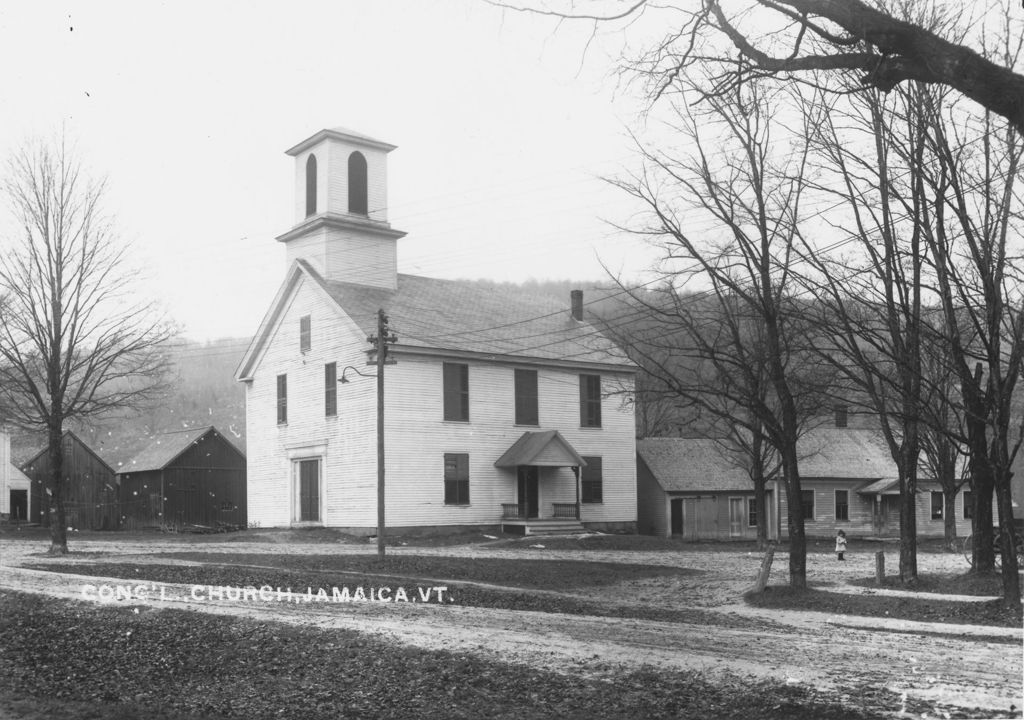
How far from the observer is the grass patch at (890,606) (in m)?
15.5

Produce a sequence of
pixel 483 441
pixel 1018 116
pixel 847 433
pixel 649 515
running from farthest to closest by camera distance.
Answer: pixel 847 433 < pixel 649 515 < pixel 483 441 < pixel 1018 116

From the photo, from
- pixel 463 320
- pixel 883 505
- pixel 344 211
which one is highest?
pixel 344 211

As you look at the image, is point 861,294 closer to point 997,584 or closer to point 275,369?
point 997,584

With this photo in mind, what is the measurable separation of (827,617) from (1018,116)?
10815 millimetres

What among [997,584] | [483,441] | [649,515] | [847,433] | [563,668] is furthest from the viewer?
[847,433]

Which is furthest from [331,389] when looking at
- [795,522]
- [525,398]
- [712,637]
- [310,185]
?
[712,637]

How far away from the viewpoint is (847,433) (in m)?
54.3

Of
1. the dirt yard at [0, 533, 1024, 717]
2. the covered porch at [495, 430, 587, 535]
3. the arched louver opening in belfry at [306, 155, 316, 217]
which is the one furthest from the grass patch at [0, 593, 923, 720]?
the arched louver opening in belfry at [306, 155, 316, 217]

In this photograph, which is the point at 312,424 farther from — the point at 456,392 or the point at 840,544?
the point at 840,544

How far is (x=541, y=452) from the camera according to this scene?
38.1m

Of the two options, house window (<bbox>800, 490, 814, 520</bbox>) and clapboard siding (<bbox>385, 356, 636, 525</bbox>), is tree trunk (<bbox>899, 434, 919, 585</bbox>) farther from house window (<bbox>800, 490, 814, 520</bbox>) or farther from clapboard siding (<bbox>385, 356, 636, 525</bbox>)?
Answer: house window (<bbox>800, 490, 814, 520</bbox>)

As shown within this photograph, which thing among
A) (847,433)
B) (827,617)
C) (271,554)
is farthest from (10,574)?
(847,433)

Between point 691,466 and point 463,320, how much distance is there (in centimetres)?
1433

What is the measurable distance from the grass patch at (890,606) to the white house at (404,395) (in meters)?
17.3
